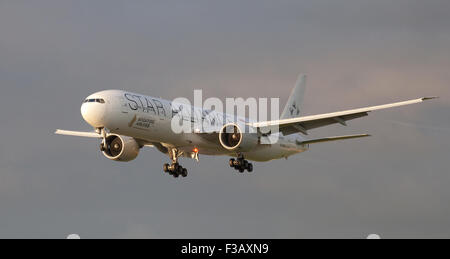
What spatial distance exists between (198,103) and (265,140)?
219 inches

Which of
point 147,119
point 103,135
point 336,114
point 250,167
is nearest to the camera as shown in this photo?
point 147,119

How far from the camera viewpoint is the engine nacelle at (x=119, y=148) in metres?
69.2

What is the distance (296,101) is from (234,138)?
18.1m

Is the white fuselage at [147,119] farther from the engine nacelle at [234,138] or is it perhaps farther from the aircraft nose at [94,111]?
the engine nacelle at [234,138]

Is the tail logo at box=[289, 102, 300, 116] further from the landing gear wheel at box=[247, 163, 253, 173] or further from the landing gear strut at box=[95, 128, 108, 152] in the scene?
the landing gear strut at box=[95, 128, 108, 152]

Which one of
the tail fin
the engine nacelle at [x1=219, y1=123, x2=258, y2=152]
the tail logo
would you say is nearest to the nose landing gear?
the engine nacelle at [x1=219, y1=123, x2=258, y2=152]

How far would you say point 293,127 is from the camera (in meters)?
68.1

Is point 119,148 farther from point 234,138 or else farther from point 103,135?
point 234,138

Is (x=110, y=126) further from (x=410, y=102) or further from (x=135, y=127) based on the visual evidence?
(x=410, y=102)

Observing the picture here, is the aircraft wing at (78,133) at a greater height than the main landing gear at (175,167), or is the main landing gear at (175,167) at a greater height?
the aircraft wing at (78,133)

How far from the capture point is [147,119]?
6238 centimetres

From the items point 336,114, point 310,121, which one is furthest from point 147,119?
point 336,114

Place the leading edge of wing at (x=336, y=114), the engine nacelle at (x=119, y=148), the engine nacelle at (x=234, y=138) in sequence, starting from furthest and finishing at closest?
the engine nacelle at (x=119, y=148), the engine nacelle at (x=234, y=138), the leading edge of wing at (x=336, y=114)

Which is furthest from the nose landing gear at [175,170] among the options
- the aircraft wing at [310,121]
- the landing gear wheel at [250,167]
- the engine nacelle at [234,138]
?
the aircraft wing at [310,121]
